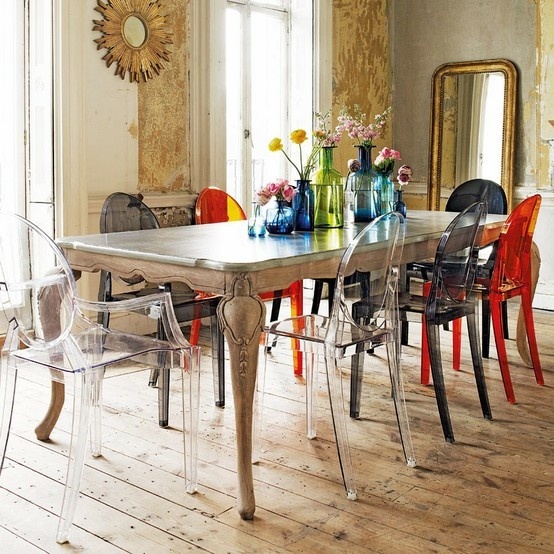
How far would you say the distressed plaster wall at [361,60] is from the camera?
6.41 meters

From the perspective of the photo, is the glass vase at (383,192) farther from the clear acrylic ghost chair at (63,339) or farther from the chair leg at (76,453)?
the chair leg at (76,453)

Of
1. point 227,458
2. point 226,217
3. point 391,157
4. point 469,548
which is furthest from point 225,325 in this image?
point 226,217

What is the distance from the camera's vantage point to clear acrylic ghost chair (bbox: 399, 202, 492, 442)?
316 cm

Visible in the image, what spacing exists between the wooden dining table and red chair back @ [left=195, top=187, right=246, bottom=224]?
3.77 feet

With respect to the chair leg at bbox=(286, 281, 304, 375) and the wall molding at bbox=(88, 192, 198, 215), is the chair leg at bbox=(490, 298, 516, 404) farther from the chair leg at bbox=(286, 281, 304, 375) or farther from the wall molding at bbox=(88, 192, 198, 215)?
the wall molding at bbox=(88, 192, 198, 215)

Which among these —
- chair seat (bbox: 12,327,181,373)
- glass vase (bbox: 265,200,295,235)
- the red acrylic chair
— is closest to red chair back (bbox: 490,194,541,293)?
the red acrylic chair

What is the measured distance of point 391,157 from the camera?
3908mm

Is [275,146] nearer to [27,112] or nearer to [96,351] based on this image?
[96,351]

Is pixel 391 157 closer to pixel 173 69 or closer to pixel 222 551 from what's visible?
pixel 173 69

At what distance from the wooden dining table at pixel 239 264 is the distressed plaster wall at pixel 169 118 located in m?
1.53

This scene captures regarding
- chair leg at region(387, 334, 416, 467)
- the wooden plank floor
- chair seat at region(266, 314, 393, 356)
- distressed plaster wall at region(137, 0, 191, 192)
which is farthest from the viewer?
distressed plaster wall at region(137, 0, 191, 192)

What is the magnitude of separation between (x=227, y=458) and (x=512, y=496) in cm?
100

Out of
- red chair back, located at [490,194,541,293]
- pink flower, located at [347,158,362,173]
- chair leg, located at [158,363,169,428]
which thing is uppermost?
pink flower, located at [347,158,362,173]

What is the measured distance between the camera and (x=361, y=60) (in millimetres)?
6648
